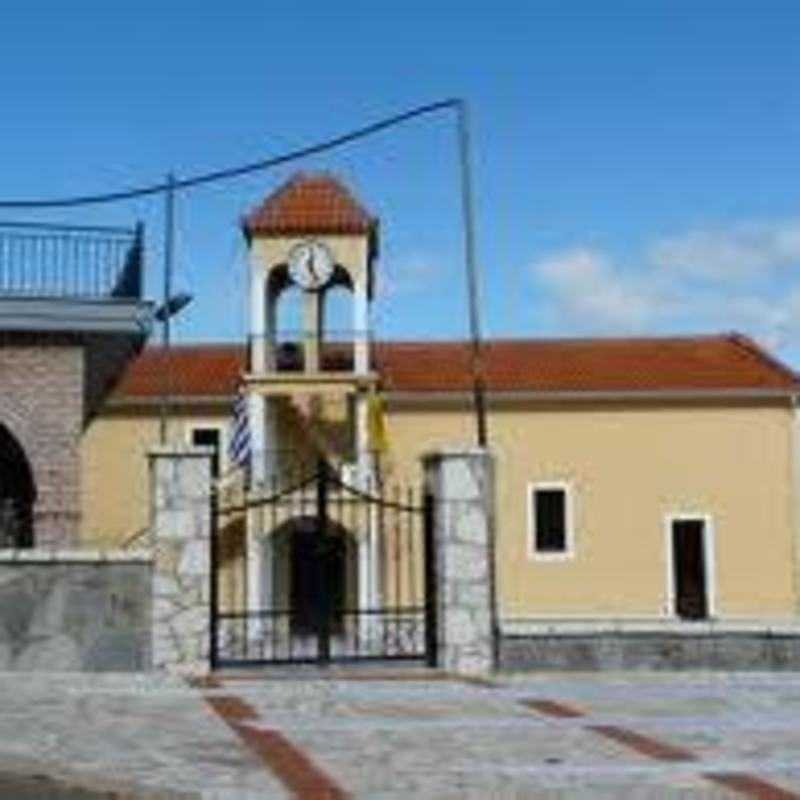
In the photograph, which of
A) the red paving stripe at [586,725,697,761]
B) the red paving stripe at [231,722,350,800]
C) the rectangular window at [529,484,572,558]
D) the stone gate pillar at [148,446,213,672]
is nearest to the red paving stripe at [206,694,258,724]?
the red paving stripe at [231,722,350,800]

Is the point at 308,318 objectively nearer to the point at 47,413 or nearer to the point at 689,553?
the point at 689,553

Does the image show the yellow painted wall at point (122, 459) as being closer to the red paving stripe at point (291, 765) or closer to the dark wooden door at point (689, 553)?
the dark wooden door at point (689, 553)

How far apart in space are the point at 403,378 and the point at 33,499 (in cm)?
1858

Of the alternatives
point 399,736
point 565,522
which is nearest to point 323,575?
point 399,736

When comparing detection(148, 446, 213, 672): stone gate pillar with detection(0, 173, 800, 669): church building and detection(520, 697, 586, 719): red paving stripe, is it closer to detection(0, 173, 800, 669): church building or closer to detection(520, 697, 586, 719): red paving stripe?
detection(520, 697, 586, 719): red paving stripe

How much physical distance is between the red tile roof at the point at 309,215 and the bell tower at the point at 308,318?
20mm

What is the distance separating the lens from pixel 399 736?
13656 mm

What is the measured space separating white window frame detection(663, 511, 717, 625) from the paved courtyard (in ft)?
74.2

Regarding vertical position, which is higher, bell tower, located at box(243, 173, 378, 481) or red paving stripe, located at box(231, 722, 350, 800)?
bell tower, located at box(243, 173, 378, 481)

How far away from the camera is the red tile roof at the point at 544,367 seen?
138 ft

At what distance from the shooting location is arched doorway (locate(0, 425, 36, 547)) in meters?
25.3

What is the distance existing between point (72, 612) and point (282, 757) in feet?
18.5

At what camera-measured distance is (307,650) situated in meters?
21.8

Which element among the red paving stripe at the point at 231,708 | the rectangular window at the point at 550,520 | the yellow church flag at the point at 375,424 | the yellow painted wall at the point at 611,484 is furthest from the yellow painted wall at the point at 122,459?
the red paving stripe at the point at 231,708
